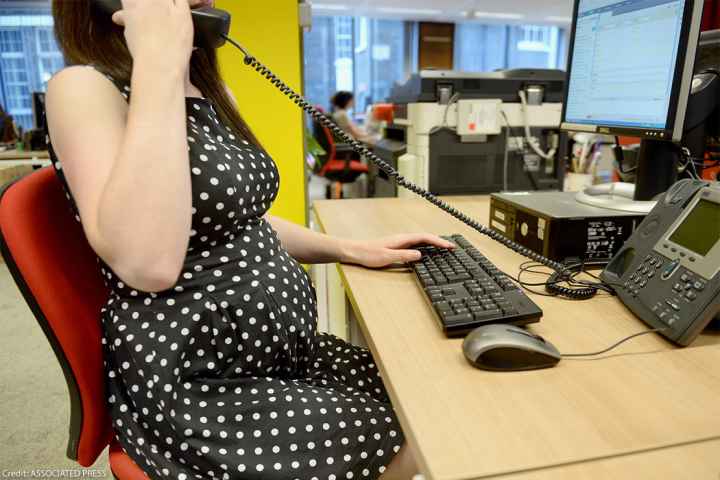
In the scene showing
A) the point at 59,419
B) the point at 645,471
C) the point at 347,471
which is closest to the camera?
the point at 645,471

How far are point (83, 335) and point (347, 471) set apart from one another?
15.8 inches

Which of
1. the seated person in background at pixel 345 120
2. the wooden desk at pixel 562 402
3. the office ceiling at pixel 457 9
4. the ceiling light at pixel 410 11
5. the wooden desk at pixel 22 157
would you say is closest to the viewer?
the wooden desk at pixel 562 402

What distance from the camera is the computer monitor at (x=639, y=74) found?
82 centimetres

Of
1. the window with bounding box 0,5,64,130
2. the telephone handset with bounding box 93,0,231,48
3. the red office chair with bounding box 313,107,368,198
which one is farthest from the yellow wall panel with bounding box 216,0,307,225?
the window with bounding box 0,5,64,130

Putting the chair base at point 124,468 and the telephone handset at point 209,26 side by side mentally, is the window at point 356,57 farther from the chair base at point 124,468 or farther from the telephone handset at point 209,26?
the chair base at point 124,468

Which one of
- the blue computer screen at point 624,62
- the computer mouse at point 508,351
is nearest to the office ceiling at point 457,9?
the blue computer screen at point 624,62

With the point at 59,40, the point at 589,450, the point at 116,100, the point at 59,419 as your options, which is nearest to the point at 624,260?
the point at 589,450

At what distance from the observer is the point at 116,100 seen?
0.65 m

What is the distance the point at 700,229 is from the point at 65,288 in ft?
2.81

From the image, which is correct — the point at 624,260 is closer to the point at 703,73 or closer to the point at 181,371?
the point at 703,73

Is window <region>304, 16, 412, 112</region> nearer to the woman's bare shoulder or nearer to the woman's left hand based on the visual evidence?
the woman's left hand

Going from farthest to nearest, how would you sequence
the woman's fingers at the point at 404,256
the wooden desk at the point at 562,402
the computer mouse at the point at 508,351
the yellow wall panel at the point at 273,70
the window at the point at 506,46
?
the window at the point at 506,46 < the yellow wall panel at the point at 273,70 < the woman's fingers at the point at 404,256 < the computer mouse at the point at 508,351 < the wooden desk at the point at 562,402

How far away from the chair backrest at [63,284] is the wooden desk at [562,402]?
1.26ft

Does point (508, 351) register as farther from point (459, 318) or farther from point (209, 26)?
point (209, 26)
